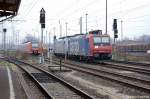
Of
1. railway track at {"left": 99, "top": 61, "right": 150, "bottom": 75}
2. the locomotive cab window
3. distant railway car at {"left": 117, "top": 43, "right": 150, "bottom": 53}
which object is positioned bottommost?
railway track at {"left": 99, "top": 61, "right": 150, "bottom": 75}

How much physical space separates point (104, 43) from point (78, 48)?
518cm

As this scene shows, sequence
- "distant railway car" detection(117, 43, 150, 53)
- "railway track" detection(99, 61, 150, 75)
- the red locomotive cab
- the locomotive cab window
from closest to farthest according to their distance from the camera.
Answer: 1. "railway track" detection(99, 61, 150, 75)
2. the red locomotive cab
3. the locomotive cab window
4. "distant railway car" detection(117, 43, 150, 53)

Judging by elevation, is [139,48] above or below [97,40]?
below

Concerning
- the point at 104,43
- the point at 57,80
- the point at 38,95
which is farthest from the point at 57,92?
the point at 104,43

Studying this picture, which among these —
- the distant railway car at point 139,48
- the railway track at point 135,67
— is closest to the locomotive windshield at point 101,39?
the railway track at point 135,67

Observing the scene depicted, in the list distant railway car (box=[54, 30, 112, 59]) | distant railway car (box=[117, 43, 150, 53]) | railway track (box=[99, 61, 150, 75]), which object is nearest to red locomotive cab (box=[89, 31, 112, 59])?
distant railway car (box=[54, 30, 112, 59])

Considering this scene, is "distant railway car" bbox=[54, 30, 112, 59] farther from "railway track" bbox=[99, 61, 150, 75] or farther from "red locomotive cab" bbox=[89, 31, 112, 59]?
"railway track" bbox=[99, 61, 150, 75]

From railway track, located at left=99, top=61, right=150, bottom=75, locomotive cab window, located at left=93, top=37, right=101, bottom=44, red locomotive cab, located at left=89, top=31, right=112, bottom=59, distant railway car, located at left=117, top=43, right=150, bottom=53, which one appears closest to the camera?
railway track, located at left=99, top=61, right=150, bottom=75

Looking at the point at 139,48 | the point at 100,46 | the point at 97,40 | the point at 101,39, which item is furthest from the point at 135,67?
the point at 139,48

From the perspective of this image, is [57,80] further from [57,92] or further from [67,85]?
[57,92]

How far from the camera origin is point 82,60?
145 ft

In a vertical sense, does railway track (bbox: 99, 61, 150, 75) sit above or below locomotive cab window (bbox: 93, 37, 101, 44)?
below

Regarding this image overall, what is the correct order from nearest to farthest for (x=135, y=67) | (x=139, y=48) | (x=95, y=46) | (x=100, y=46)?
(x=135, y=67), (x=95, y=46), (x=100, y=46), (x=139, y=48)

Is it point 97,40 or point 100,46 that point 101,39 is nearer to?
point 97,40
